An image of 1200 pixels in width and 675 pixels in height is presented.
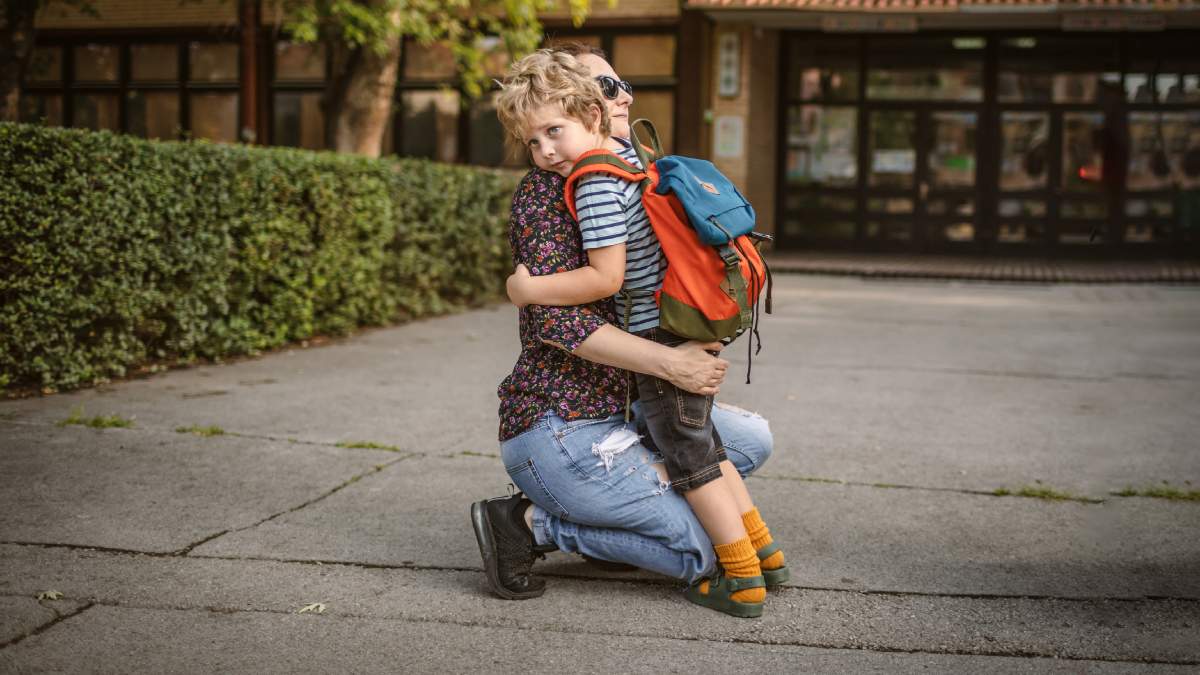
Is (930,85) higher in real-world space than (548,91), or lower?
higher

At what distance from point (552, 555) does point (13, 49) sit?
931 cm

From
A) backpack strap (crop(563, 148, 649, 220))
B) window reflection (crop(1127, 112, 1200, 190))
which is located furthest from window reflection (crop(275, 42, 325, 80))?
backpack strap (crop(563, 148, 649, 220))

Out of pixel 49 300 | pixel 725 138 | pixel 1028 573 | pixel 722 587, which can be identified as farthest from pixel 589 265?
pixel 725 138

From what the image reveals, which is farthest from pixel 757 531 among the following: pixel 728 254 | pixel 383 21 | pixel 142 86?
pixel 142 86

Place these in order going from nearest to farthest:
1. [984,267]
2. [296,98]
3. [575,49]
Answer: [575,49]
[984,267]
[296,98]

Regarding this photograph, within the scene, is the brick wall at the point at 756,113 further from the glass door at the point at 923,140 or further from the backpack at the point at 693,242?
the backpack at the point at 693,242

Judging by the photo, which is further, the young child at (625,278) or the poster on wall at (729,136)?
the poster on wall at (729,136)

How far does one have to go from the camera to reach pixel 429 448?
18.6ft

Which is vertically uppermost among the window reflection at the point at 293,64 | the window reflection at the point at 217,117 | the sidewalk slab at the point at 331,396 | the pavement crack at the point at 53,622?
the window reflection at the point at 293,64

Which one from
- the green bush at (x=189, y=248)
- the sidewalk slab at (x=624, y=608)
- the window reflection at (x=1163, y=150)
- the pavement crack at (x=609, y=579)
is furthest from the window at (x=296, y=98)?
the sidewalk slab at (x=624, y=608)

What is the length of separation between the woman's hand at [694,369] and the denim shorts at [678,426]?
5 centimetres

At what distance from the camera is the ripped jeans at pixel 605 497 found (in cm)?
348

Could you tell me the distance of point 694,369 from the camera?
3.32 metres

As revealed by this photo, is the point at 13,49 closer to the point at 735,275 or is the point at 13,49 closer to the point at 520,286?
the point at 520,286
